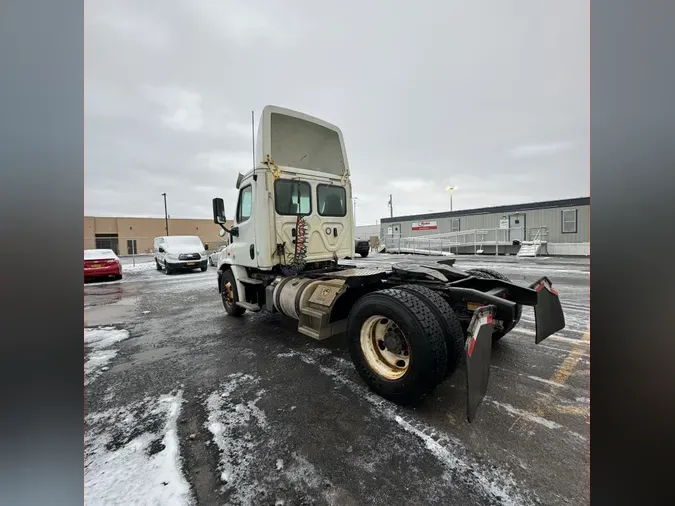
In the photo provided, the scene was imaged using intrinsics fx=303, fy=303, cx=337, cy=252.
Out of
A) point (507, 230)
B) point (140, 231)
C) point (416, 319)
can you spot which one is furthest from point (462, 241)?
point (140, 231)

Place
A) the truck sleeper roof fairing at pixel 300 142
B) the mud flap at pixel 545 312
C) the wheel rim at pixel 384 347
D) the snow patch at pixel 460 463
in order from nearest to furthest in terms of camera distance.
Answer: the snow patch at pixel 460 463, the wheel rim at pixel 384 347, the mud flap at pixel 545 312, the truck sleeper roof fairing at pixel 300 142

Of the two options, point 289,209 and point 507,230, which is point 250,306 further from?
point 507,230

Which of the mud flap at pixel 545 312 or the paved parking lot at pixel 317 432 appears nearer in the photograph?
the paved parking lot at pixel 317 432

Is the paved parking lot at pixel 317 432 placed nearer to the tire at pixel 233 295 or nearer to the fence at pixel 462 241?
the tire at pixel 233 295

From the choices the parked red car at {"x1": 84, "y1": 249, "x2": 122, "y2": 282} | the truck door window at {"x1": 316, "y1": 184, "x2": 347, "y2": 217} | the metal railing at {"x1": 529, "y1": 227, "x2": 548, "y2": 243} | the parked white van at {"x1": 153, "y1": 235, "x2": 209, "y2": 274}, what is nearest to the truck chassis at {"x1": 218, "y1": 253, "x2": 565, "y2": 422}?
the truck door window at {"x1": 316, "y1": 184, "x2": 347, "y2": 217}

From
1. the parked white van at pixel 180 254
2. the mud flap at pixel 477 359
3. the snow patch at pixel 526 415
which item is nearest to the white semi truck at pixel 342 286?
the mud flap at pixel 477 359

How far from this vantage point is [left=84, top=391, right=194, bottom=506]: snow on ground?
1.98m

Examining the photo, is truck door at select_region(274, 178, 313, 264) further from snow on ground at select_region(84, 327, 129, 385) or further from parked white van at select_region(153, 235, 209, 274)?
parked white van at select_region(153, 235, 209, 274)

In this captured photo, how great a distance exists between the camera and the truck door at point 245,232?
212 inches

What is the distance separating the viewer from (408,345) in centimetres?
283

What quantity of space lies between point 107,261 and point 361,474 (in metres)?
15.1

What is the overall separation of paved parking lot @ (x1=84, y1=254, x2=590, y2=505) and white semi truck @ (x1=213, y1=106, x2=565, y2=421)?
0.38 m

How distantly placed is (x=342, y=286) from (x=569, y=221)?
75.3ft

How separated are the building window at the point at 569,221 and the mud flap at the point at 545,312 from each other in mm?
21306
